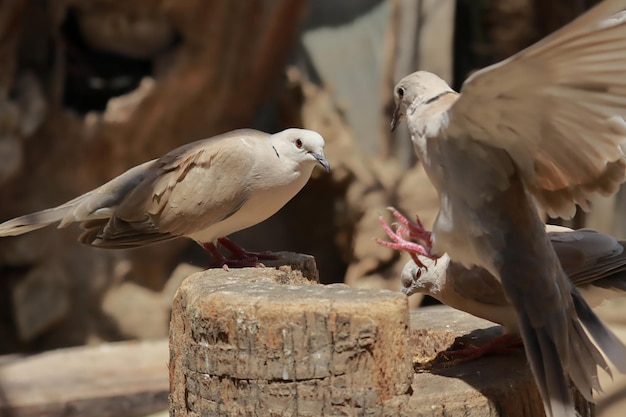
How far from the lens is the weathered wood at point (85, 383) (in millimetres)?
6102

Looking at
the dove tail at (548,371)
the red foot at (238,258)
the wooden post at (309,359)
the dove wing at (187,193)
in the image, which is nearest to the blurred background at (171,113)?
the dove wing at (187,193)

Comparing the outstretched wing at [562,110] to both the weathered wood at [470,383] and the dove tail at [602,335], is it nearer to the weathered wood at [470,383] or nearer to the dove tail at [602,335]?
the dove tail at [602,335]

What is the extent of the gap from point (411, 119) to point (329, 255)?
5.50 m

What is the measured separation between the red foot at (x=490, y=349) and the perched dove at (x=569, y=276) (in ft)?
0.13

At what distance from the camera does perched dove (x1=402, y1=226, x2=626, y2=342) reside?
10.5 feet

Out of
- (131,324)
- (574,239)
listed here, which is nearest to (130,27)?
(131,324)

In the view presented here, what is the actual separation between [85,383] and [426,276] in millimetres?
3614

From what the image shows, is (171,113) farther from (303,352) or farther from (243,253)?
(303,352)

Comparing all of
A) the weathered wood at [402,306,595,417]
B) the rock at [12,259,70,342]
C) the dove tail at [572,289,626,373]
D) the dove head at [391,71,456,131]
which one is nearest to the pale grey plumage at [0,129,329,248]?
the dove head at [391,71,456,131]

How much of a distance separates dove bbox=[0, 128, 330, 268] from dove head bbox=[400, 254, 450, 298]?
0.53m

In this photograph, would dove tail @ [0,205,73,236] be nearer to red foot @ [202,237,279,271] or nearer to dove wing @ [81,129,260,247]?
dove wing @ [81,129,260,247]

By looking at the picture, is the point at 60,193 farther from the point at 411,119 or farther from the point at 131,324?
the point at 411,119

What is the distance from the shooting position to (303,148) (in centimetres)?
367

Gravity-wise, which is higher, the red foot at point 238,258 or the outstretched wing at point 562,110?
the outstretched wing at point 562,110
